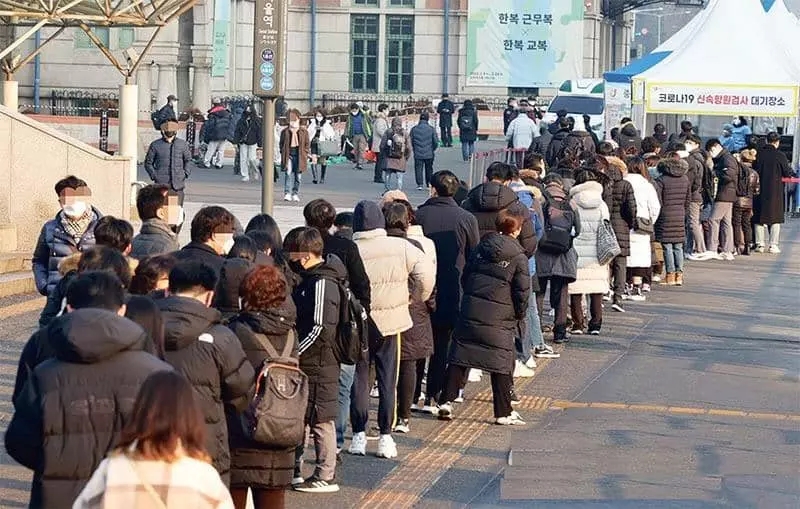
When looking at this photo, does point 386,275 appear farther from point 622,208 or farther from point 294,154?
point 294,154

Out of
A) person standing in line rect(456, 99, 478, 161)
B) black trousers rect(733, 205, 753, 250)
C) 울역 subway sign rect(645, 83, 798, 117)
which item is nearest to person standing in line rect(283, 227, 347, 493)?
black trousers rect(733, 205, 753, 250)

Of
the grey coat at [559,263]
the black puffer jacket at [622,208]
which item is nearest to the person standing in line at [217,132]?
the black puffer jacket at [622,208]

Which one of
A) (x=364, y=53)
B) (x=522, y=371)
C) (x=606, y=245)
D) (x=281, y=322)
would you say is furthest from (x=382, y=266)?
(x=364, y=53)

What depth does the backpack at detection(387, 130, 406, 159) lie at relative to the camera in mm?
30062

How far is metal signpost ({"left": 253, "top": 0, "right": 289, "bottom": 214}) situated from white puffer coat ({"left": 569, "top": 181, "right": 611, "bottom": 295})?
428 cm

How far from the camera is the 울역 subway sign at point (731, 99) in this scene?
82.6ft

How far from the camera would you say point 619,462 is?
10102 mm

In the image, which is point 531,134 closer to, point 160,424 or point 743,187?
point 743,187

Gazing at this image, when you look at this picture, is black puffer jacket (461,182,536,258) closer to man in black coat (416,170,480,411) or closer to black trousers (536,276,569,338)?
man in black coat (416,170,480,411)

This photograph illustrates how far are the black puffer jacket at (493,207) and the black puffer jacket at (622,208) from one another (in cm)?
443

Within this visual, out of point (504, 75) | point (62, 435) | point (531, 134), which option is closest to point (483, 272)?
point (62, 435)

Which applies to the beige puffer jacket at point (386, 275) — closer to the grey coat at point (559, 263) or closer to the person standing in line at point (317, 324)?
the person standing in line at point (317, 324)

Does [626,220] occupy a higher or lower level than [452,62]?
lower

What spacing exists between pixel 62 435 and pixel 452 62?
163 feet
